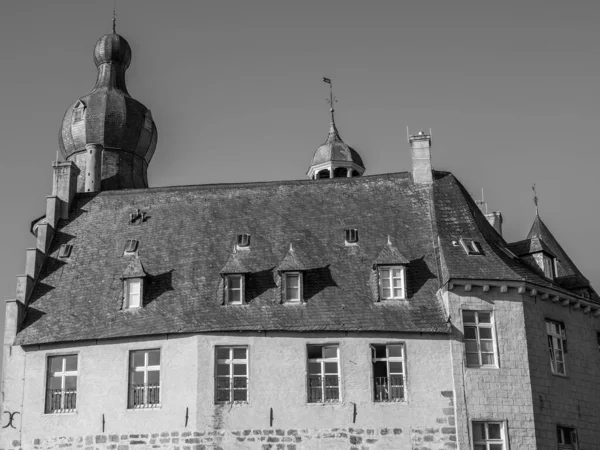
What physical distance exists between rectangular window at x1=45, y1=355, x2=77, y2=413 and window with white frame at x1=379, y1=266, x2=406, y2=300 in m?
10.3

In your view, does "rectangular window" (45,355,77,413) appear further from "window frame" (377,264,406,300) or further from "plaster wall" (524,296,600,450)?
"plaster wall" (524,296,600,450)

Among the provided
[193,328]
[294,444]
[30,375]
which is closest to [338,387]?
[294,444]

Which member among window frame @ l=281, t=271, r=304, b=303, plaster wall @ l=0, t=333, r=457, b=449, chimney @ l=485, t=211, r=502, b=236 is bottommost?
plaster wall @ l=0, t=333, r=457, b=449

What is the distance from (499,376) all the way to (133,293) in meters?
12.2

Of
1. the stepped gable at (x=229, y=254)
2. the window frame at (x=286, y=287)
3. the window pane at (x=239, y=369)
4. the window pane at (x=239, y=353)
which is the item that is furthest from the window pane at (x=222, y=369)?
the window frame at (x=286, y=287)

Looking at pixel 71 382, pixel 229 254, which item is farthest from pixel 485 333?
pixel 71 382

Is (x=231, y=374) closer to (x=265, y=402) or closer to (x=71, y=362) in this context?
(x=265, y=402)

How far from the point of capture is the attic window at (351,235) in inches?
1422

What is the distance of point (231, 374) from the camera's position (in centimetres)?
3284

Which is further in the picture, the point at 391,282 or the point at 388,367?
the point at 391,282

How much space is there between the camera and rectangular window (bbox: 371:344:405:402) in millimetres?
32531

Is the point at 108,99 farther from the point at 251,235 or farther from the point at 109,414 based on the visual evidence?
the point at 109,414

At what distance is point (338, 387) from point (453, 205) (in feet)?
27.4

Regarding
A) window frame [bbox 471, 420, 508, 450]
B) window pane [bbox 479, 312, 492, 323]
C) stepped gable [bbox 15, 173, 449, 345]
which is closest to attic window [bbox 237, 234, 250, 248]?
stepped gable [bbox 15, 173, 449, 345]
